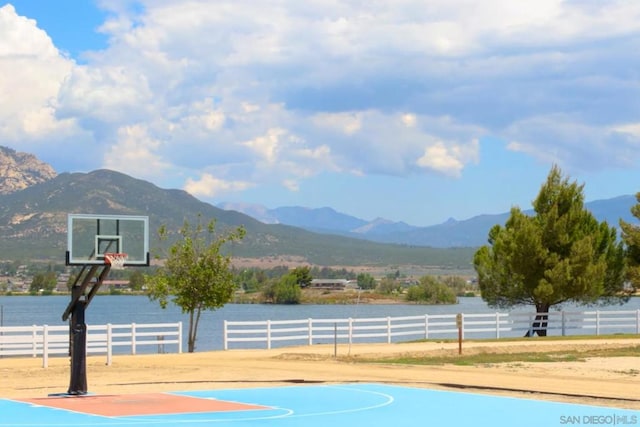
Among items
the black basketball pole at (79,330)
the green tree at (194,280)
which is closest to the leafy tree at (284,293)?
the green tree at (194,280)

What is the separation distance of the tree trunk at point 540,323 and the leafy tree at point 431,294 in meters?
70.7

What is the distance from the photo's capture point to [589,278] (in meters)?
53.9

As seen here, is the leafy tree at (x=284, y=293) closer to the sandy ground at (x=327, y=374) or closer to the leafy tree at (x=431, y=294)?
the leafy tree at (x=431, y=294)

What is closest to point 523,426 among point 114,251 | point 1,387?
point 114,251

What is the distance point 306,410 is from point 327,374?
8.86m

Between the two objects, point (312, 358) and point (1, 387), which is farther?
point (312, 358)

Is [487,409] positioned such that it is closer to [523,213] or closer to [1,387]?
[1,387]

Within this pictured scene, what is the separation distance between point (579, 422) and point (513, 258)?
121ft

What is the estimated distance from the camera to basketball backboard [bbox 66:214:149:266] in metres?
23.7

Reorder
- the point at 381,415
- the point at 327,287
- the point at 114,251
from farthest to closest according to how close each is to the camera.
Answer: the point at 327,287
the point at 114,251
the point at 381,415

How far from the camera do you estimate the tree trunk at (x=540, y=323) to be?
52828 millimetres

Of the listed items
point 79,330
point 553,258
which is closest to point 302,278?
point 553,258

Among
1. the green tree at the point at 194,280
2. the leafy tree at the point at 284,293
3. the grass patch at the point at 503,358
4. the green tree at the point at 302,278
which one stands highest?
the green tree at the point at 194,280

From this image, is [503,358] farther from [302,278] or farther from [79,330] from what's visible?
[302,278]
